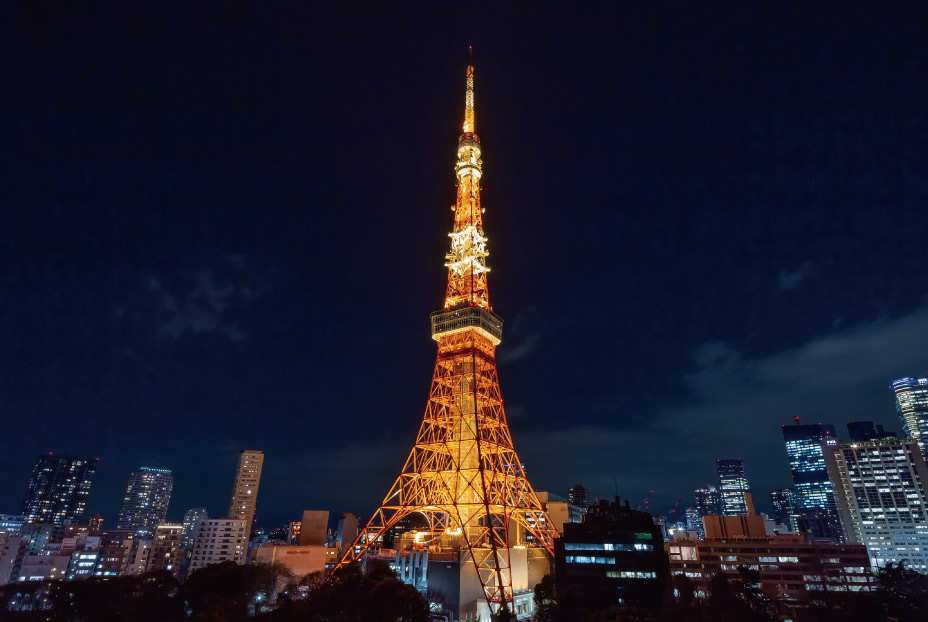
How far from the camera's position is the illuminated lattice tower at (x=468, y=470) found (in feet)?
135

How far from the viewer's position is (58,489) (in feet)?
532

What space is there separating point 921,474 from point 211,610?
4695 inches

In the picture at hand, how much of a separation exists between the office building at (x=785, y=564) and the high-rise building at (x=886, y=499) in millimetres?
39793

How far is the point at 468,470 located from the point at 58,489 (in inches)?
6952

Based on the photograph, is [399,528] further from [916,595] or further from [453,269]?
[916,595]

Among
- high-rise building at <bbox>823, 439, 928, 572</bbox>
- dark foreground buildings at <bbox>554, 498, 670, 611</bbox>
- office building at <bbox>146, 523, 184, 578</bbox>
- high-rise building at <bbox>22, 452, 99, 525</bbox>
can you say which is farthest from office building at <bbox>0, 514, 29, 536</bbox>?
high-rise building at <bbox>823, 439, 928, 572</bbox>

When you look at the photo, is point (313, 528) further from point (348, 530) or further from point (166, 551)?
point (166, 551)

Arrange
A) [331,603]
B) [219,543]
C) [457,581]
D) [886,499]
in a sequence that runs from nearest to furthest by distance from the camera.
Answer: [331,603], [457,581], [219,543], [886,499]

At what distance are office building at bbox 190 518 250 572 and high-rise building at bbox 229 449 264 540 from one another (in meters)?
49.0

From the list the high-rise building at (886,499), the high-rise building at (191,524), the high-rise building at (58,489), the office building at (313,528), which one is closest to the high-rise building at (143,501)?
the high-rise building at (58,489)

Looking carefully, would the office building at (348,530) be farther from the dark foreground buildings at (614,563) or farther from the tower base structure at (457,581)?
the dark foreground buildings at (614,563)

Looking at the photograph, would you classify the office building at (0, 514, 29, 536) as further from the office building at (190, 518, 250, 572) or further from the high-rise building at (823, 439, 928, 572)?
the high-rise building at (823, 439, 928, 572)

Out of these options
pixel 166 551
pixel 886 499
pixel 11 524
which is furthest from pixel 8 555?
pixel 886 499

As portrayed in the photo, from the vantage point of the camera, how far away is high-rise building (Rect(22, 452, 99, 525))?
158 meters
